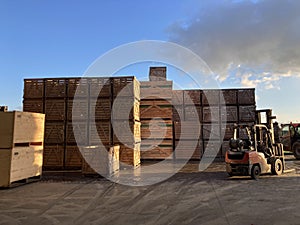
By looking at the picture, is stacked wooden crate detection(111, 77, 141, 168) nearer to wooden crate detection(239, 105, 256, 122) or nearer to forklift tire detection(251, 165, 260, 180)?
forklift tire detection(251, 165, 260, 180)

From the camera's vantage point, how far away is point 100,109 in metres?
12.3

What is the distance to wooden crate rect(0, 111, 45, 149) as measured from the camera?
8.34 meters

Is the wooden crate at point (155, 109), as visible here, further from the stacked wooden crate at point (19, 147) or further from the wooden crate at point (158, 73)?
the stacked wooden crate at point (19, 147)

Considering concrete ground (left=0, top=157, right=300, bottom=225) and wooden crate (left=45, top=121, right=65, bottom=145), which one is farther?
wooden crate (left=45, top=121, right=65, bottom=145)

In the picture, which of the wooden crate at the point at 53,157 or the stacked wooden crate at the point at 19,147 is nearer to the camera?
the stacked wooden crate at the point at 19,147

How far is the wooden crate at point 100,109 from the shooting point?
12.2 metres

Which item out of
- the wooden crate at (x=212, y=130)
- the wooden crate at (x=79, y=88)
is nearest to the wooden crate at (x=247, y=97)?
the wooden crate at (x=212, y=130)

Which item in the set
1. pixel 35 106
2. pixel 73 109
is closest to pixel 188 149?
pixel 73 109

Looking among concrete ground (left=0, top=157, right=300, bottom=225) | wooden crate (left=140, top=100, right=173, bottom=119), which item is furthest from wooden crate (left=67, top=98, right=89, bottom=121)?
wooden crate (left=140, top=100, right=173, bottom=119)

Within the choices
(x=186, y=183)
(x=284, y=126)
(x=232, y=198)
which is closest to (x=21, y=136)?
(x=186, y=183)

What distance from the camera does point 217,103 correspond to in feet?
53.3

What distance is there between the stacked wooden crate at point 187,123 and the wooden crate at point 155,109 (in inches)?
36.5

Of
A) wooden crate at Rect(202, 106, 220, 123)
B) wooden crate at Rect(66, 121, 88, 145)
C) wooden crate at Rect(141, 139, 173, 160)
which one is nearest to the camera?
wooden crate at Rect(66, 121, 88, 145)

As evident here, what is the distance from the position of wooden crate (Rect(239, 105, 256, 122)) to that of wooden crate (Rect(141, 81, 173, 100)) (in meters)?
4.55
